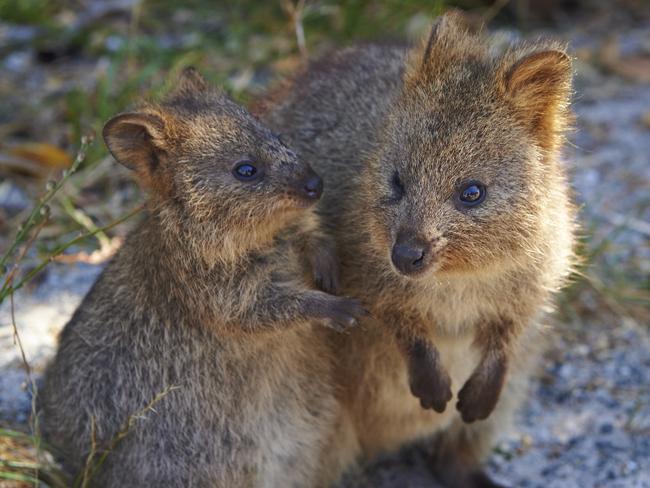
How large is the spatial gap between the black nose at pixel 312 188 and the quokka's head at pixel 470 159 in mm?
204

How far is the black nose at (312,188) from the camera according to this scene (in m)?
3.85

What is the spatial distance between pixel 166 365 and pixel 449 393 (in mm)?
1131

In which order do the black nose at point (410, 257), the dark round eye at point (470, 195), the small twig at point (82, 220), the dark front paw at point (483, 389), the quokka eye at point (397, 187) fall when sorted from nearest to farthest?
the black nose at point (410, 257) → the dark round eye at point (470, 195) → the quokka eye at point (397, 187) → the dark front paw at point (483, 389) → the small twig at point (82, 220)

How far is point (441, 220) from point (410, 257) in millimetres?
187

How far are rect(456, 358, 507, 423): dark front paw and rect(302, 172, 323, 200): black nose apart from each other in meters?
1.01

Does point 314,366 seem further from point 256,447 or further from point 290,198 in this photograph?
point 290,198

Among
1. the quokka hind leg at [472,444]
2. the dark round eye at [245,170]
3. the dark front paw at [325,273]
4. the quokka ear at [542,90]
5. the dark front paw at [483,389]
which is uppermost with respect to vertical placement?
the quokka ear at [542,90]

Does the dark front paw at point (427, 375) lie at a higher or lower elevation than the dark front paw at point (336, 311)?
lower

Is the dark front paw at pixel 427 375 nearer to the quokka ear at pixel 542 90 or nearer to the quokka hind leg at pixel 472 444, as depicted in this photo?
the quokka hind leg at pixel 472 444

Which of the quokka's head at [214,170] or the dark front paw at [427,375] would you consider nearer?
the quokka's head at [214,170]

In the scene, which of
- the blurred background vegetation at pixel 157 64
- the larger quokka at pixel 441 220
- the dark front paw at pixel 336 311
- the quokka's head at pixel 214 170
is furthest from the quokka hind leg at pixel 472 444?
the quokka's head at pixel 214 170

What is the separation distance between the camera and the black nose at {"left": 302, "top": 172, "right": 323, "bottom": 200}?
3.85 meters

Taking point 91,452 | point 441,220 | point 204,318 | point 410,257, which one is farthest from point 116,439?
point 441,220

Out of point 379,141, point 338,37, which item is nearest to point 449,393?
point 379,141
